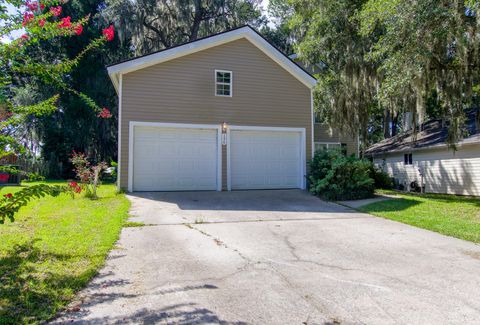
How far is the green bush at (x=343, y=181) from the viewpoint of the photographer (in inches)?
454

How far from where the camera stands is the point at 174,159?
1235cm

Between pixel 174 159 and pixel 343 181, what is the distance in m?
5.74

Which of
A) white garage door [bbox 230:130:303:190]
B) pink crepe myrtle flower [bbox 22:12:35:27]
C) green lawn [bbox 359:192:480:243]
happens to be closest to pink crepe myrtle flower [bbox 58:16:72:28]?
pink crepe myrtle flower [bbox 22:12:35:27]

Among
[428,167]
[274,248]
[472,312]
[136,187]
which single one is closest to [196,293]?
[274,248]

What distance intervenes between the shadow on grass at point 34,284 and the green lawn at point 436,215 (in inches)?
264

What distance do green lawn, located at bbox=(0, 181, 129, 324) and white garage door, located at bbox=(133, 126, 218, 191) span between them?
3367mm

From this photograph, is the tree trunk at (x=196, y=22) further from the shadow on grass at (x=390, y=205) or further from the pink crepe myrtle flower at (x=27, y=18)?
the pink crepe myrtle flower at (x=27, y=18)

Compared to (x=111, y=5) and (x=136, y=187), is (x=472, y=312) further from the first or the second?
(x=111, y=5)

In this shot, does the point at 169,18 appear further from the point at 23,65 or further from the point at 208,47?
the point at 23,65

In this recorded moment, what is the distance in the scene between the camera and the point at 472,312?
133 inches

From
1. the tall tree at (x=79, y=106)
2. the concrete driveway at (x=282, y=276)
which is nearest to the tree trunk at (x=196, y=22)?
the tall tree at (x=79, y=106)

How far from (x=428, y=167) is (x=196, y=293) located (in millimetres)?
16527

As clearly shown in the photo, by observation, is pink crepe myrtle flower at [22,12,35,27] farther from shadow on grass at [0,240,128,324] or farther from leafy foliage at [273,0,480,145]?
leafy foliage at [273,0,480,145]

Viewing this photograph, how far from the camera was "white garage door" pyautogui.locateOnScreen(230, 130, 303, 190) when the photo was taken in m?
13.1
